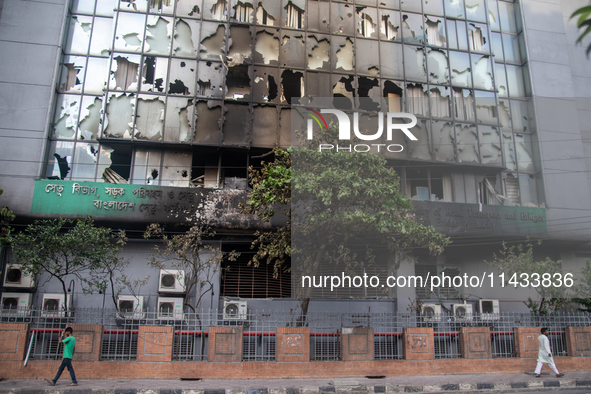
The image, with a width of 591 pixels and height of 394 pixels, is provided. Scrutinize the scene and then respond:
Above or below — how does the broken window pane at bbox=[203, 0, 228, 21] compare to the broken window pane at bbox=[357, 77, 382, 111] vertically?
above

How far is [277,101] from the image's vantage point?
16578 millimetres

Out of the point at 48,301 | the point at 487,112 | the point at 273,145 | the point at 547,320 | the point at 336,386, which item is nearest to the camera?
the point at 336,386

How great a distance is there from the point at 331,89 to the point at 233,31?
178 inches

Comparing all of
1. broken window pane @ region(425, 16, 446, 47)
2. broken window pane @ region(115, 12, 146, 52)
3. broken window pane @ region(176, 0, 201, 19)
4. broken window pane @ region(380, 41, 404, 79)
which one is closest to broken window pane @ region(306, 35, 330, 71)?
broken window pane @ region(380, 41, 404, 79)

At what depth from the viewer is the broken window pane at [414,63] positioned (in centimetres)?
1802

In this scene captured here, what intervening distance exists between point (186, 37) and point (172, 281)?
9335 mm

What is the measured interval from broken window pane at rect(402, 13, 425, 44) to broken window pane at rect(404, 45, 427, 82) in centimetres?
42

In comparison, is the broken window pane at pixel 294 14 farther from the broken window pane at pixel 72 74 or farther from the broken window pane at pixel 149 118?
the broken window pane at pixel 72 74

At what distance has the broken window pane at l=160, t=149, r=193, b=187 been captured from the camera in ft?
53.4

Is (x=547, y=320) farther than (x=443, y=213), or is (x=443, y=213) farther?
(x=443, y=213)

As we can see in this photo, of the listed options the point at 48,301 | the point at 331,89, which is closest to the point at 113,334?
the point at 48,301

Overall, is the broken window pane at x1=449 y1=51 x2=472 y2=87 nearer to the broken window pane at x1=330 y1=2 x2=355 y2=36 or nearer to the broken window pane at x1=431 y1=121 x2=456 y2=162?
the broken window pane at x1=431 y1=121 x2=456 y2=162

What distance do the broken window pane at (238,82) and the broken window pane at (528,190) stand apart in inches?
487

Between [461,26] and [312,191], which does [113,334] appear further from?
[461,26]
